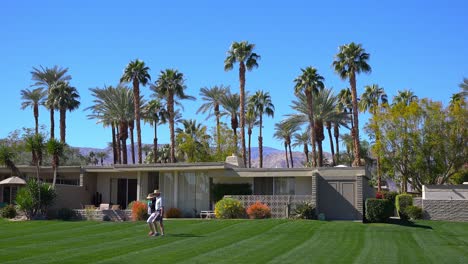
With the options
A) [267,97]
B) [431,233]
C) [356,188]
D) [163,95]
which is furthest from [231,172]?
[267,97]

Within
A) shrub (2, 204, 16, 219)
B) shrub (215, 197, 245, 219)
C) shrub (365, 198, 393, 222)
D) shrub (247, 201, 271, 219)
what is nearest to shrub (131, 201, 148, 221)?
shrub (215, 197, 245, 219)

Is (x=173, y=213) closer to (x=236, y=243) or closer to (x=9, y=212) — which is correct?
(x=9, y=212)

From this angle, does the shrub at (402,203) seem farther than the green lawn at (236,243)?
Yes

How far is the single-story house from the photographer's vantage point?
32.5 meters

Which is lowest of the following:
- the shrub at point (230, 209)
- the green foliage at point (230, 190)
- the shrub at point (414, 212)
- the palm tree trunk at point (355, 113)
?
the shrub at point (414, 212)

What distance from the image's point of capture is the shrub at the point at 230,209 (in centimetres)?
3177

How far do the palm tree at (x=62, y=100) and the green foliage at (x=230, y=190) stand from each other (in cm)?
2658

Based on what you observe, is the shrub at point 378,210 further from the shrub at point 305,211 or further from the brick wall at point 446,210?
the brick wall at point 446,210

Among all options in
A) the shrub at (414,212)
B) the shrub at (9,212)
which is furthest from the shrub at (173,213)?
the shrub at (414,212)

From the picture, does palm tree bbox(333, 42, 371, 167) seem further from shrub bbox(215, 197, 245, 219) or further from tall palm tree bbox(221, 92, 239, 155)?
shrub bbox(215, 197, 245, 219)

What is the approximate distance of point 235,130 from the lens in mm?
61406

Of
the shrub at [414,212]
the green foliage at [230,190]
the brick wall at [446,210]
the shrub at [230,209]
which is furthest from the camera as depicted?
the green foliage at [230,190]

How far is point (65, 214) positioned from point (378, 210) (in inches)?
651

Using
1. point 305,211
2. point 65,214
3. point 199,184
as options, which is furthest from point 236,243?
point 65,214
